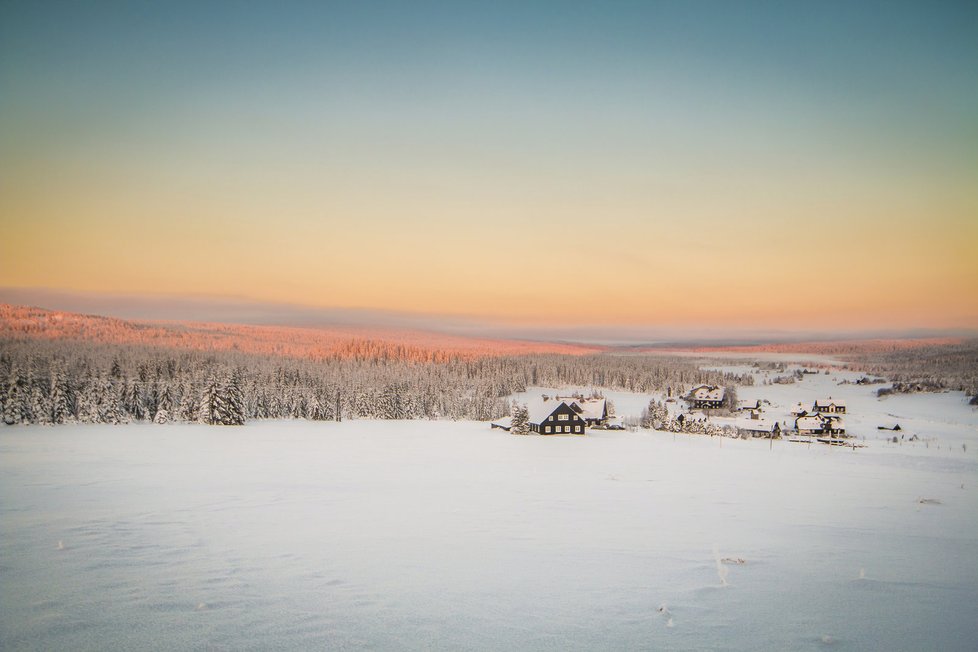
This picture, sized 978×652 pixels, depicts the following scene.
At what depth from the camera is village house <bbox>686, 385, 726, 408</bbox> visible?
114 metres

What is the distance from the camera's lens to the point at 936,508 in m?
19.5

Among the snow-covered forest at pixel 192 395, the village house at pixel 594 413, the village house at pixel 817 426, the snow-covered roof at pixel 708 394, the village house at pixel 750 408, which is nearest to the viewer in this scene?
the snow-covered forest at pixel 192 395

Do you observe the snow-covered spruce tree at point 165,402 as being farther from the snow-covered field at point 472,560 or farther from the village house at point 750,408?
the village house at point 750,408

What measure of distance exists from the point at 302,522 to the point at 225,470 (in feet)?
45.5

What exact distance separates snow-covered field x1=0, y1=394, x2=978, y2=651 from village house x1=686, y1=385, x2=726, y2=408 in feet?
303

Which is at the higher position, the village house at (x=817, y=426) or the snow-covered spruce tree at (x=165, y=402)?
the snow-covered spruce tree at (x=165, y=402)

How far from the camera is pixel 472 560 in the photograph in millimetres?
11383

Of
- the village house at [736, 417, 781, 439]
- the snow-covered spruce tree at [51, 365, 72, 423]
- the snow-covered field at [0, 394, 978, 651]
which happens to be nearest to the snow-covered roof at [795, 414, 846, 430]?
the village house at [736, 417, 781, 439]

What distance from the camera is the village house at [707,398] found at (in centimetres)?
11394

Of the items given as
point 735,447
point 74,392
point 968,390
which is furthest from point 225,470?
point 968,390

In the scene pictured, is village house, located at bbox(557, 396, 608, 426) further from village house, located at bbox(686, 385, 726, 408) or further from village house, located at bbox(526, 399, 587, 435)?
village house, located at bbox(686, 385, 726, 408)

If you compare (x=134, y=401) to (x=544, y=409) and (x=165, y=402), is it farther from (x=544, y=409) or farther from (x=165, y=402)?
(x=544, y=409)

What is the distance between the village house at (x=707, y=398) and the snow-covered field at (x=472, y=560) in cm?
9225

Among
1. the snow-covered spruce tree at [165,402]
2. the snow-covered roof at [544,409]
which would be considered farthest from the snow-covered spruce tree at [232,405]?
the snow-covered roof at [544,409]
